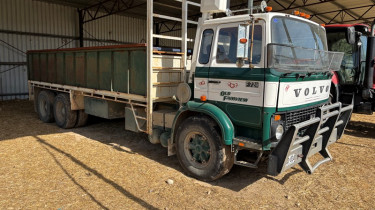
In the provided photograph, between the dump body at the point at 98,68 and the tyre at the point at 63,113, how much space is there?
495 mm

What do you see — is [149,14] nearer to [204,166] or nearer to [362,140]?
[204,166]

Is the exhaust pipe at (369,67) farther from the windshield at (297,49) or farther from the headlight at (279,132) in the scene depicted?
the headlight at (279,132)

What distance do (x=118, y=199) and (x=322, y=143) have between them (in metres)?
3.47

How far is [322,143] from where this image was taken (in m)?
4.98

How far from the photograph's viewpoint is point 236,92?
4.43 m

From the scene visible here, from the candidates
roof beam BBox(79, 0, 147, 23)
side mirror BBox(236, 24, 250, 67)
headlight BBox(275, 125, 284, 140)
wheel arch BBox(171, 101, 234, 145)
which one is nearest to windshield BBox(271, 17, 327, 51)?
side mirror BBox(236, 24, 250, 67)

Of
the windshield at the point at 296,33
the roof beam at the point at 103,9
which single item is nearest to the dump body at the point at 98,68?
the windshield at the point at 296,33

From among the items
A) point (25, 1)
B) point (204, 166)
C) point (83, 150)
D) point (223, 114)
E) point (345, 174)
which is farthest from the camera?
point (25, 1)

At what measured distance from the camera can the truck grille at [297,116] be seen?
4346 mm

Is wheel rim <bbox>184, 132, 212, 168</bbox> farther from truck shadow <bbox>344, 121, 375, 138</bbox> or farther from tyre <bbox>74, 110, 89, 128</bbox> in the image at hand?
truck shadow <bbox>344, 121, 375, 138</bbox>

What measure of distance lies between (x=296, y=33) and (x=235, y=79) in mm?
1186

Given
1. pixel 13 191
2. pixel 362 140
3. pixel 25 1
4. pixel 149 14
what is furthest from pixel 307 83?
pixel 25 1

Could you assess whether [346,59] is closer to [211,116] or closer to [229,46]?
[229,46]

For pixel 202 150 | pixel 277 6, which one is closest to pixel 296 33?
pixel 202 150
